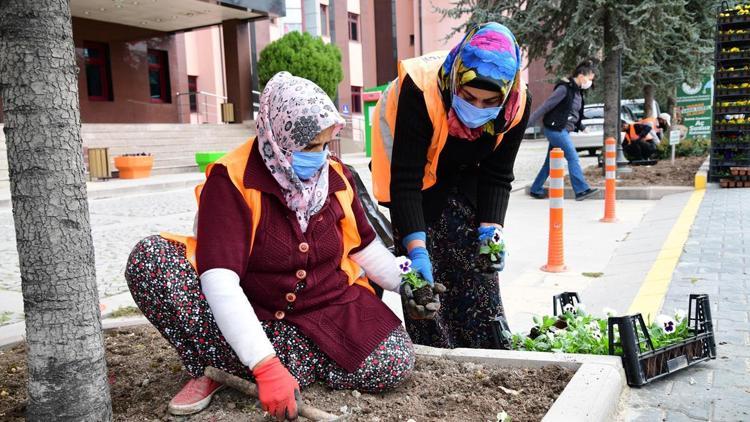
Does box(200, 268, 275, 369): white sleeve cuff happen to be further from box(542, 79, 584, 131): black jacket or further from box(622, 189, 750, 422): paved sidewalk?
box(542, 79, 584, 131): black jacket

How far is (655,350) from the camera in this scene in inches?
105

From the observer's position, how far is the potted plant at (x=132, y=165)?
16844 millimetres

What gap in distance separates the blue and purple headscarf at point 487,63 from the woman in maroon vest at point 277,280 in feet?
1.73

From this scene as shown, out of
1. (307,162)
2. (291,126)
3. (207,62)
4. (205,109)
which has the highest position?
(207,62)

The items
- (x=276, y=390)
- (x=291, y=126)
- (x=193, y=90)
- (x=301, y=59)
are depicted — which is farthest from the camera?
(x=193, y=90)

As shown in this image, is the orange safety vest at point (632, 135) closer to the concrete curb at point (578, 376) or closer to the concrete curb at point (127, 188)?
the concrete curb at point (127, 188)

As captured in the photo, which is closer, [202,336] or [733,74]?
[202,336]

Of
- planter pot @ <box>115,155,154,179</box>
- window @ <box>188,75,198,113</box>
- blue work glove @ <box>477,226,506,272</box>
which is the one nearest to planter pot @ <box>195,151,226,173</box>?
planter pot @ <box>115,155,154,179</box>

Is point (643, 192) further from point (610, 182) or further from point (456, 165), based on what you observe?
point (456, 165)

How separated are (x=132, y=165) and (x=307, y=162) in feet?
51.8

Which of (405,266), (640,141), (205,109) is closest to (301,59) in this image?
(205,109)

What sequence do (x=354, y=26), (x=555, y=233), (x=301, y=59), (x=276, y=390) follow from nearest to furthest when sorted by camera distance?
(x=276, y=390), (x=555, y=233), (x=301, y=59), (x=354, y=26)

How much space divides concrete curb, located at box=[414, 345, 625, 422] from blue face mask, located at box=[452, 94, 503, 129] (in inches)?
37.4

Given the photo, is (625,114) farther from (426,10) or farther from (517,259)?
(426,10)
